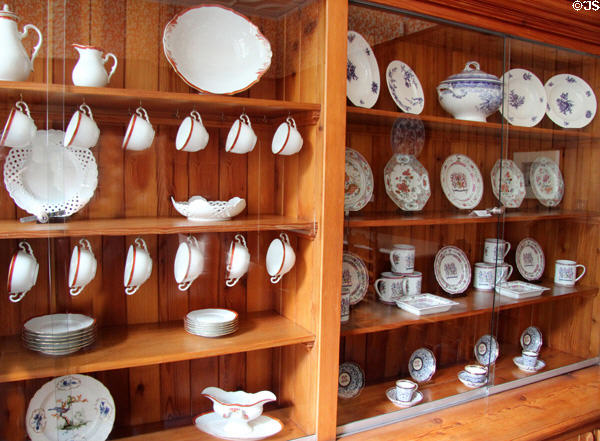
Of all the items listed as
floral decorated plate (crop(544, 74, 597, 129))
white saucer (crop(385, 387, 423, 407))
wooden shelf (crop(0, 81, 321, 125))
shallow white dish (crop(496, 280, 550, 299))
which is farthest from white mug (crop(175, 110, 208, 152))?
floral decorated plate (crop(544, 74, 597, 129))

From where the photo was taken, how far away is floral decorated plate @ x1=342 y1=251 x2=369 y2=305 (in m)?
1.64

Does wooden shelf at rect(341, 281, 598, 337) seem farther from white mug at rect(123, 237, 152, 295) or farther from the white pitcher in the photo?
the white pitcher

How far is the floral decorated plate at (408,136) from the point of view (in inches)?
69.4

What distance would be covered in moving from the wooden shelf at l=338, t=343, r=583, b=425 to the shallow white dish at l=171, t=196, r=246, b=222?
26.5 inches

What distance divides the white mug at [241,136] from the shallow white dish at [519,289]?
1082 mm

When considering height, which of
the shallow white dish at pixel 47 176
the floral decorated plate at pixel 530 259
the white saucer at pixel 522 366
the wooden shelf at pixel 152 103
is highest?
the wooden shelf at pixel 152 103

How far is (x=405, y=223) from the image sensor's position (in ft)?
5.80

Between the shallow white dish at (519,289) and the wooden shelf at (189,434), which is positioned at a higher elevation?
the shallow white dish at (519,289)

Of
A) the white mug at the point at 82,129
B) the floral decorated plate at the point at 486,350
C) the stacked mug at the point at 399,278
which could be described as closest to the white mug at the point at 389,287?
the stacked mug at the point at 399,278

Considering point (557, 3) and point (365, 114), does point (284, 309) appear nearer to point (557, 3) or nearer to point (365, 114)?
point (365, 114)

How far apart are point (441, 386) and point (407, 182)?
0.72m

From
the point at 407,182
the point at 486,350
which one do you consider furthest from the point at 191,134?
the point at 486,350

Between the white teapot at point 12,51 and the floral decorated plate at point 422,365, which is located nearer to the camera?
the white teapot at point 12,51

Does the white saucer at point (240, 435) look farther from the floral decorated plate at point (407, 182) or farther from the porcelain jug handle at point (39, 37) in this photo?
the porcelain jug handle at point (39, 37)
